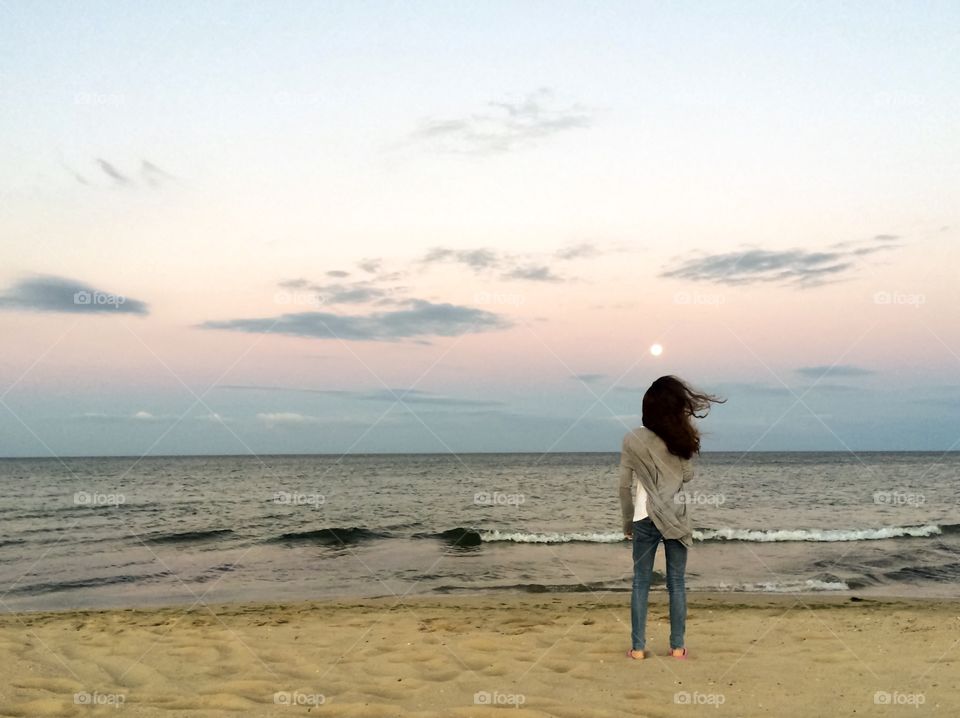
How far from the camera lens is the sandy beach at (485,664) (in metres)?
5.01

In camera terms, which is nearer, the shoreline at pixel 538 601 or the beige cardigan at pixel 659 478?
the beige cardigan at pixel 659 478

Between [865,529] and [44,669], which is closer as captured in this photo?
[44,669]

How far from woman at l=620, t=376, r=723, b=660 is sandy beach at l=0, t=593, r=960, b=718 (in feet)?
2.88

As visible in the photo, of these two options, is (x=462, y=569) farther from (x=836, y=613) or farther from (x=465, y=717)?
(x=465, y=717)

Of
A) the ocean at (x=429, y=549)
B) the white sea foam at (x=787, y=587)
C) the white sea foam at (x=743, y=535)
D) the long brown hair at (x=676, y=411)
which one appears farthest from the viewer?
the white sea foam at (x=743, y=535)

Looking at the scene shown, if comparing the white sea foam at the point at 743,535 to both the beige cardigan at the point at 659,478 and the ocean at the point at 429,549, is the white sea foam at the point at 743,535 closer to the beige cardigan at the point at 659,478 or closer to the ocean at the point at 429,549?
the ocean at the point at 429,549

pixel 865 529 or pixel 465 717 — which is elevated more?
pixel 465 717

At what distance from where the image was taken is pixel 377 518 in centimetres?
2697

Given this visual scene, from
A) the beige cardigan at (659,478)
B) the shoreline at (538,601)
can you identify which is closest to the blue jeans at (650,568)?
the beige cardigan at (659,478)

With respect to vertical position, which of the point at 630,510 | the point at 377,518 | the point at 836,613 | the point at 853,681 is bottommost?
the point at 377,518

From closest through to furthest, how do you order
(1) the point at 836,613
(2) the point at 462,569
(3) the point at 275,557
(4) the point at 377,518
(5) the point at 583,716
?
(5) the point at 583,716
(1) the point at 836,613
(2) the point at 462,569
(3) the point at 275,557
(4) the point at 377,518

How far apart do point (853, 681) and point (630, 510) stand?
2.06 meters

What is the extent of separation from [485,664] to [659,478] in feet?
7.31

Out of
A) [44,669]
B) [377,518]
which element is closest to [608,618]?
[44,669]
